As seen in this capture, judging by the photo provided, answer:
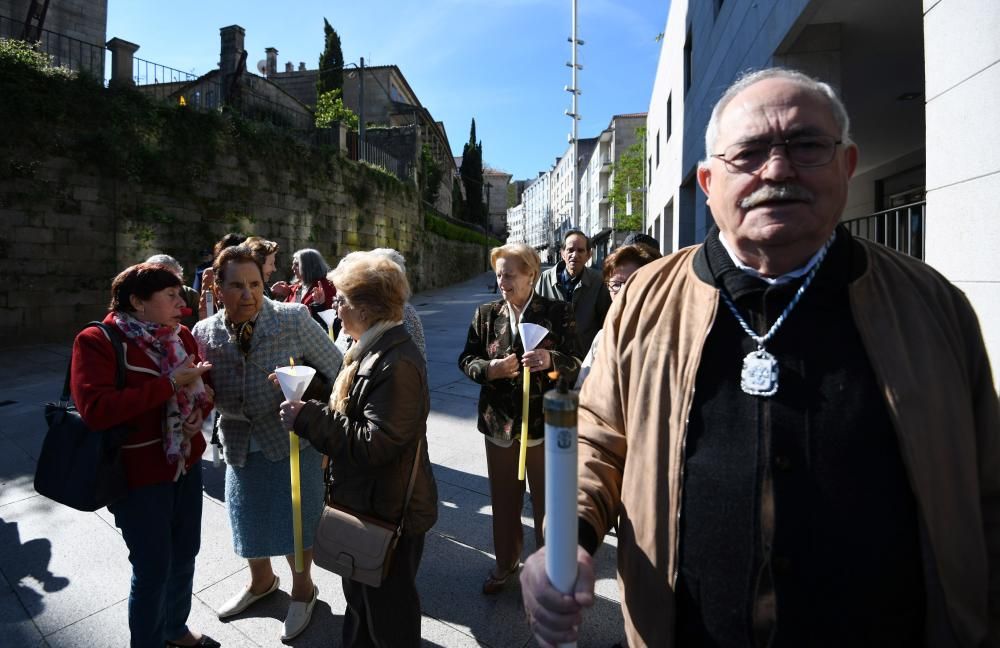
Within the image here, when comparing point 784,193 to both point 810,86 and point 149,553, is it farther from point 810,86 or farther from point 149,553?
point 149,553

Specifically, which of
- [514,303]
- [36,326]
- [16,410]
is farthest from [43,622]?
[36,326]

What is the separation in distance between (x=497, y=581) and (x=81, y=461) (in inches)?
84.5

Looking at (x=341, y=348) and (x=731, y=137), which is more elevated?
(x=731, y=137)

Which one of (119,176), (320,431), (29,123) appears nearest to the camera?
(320,431)

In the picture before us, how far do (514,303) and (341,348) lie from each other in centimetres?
113

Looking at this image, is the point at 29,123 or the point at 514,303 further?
the point at 29,123

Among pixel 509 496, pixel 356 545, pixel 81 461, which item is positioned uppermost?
pixel 81 461

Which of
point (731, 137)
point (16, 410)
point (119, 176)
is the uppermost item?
point (119, 176)

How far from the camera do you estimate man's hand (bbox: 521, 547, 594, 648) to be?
106 centimetres

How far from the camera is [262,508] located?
2877 millimetres

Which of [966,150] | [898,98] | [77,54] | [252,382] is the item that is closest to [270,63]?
[77,54]

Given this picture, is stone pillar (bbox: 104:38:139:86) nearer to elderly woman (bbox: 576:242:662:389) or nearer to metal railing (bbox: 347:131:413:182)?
metal railing (bbox: 347:131:413:182)

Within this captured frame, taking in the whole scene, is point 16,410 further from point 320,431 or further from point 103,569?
point 320,431

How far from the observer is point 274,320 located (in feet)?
9.57
